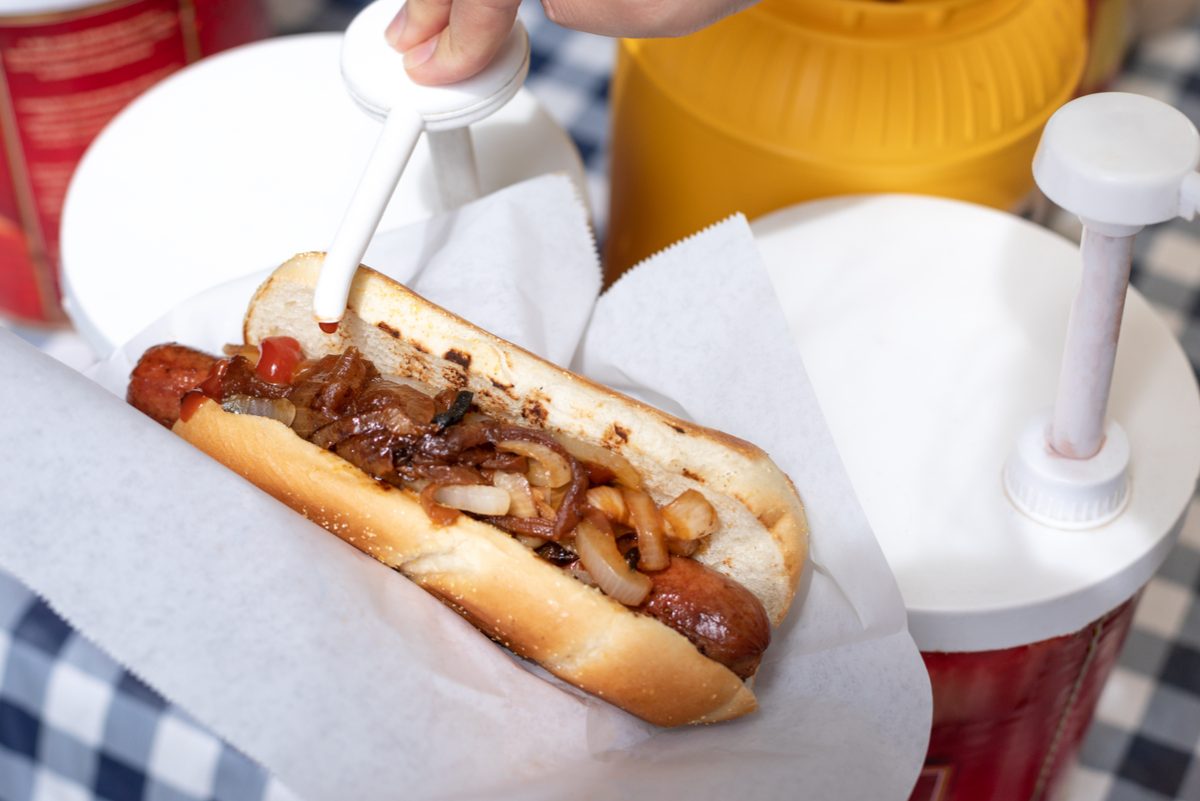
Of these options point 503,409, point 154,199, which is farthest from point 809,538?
point 154,199

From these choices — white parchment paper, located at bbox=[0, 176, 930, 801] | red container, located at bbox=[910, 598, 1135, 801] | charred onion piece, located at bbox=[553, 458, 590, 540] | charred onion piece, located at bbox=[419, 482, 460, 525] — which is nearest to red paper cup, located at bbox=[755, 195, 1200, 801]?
red container, located at bbox=[910, 598, 1135, 801]

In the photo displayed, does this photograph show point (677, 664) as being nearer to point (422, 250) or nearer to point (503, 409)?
point (503, 409)

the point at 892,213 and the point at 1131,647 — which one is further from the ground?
the point at 892,213

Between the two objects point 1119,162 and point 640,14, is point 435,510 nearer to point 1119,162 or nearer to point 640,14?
point 640,14

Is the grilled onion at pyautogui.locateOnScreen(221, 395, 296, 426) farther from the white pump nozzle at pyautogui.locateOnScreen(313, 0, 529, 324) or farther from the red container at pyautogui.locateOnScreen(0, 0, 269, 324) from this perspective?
the red container at pyautogui.locateOnScreen(0, 0, 269, 324)

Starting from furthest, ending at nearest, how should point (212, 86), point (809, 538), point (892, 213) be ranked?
point (212, 86) → point (892, 213) → point (809, 538)

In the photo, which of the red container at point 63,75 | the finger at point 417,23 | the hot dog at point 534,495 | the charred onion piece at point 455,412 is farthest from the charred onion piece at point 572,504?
the red container at point 63,75
